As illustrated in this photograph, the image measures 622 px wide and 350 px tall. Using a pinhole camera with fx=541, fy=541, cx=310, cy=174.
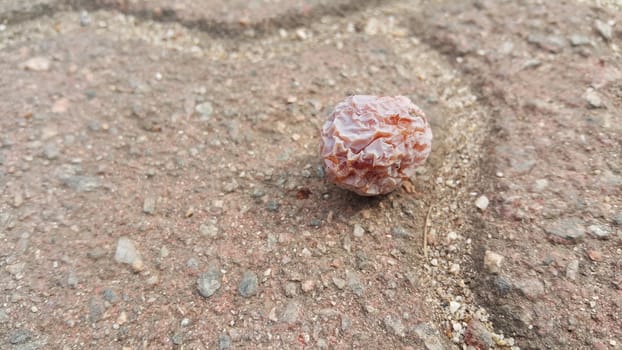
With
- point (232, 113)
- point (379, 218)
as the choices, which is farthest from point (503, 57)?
point (232, 113)

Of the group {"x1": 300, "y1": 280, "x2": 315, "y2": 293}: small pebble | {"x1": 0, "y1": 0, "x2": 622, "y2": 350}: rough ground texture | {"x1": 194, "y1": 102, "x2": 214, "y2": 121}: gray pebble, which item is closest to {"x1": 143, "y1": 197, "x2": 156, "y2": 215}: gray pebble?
{"x1": 0, "y1": 0, "x2": 622, "y2": 350}: rough ground texture

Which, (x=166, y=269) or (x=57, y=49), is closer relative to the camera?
(x=166, y=269)

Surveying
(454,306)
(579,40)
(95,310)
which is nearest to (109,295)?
(95,310)

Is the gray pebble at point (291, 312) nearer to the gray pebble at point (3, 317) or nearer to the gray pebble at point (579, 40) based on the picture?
the gray pebble at point (3, 317)

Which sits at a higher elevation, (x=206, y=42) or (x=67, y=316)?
(x=206, y=42)

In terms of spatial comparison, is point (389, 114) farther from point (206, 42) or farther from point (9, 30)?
point (9, 30)

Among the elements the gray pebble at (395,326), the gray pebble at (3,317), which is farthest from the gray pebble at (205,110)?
the gray pebble at (395,326)

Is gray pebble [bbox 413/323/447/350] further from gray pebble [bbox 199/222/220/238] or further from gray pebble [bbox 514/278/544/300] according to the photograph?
gray pebble [bbox 199/222/220/238]
